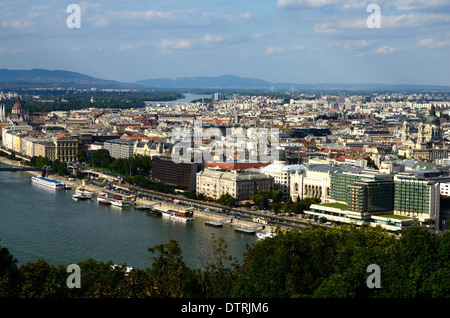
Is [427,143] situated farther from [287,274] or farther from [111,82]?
[111,82]

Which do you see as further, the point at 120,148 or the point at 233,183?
the point at 120,148

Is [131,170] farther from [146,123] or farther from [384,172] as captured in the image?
[146,123]

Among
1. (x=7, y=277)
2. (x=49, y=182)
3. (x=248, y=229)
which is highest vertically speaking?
(x=7, y=277)

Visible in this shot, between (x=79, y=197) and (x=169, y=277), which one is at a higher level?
(x=169, y=277)

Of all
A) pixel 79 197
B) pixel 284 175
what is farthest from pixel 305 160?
pixel 79 197

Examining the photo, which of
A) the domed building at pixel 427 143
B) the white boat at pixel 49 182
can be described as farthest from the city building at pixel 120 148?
the domed building at pixel 427 143

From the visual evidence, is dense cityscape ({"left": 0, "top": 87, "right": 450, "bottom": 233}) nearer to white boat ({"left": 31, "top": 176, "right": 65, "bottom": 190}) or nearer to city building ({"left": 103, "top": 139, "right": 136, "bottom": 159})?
city building ({"left": 103, "top": 139, "right": 136, "bottom": 159})
